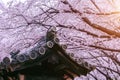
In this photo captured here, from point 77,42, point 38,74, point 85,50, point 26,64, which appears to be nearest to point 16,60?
point 26,64

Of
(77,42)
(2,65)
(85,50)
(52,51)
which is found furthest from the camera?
(85,50)

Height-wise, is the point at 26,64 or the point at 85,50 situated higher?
the point at 26,64

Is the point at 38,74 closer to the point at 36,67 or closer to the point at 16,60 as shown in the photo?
the point at 36,67

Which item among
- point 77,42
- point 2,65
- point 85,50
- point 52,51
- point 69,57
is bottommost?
point 85,50

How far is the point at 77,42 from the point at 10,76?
28.1 ft

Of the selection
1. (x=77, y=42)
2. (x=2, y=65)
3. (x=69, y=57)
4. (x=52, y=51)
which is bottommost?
(x=77, y=42)

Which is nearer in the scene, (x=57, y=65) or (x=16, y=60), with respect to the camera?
Result: (x=16, y=60)

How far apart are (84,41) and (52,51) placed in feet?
27.7

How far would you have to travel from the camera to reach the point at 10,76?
24.1 feet

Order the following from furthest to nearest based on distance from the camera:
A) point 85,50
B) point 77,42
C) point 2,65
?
1. point 85,50
2. point 77,42
3. point 2,65

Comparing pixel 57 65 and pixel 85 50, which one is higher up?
pixel 57 65

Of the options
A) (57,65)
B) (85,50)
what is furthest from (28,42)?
(57,65)

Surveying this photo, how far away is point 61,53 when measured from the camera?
7.59m

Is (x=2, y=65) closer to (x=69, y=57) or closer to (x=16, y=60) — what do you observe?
(x=16, y=60)
